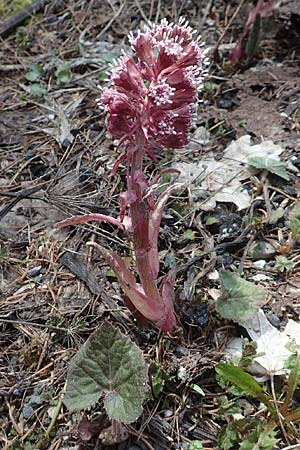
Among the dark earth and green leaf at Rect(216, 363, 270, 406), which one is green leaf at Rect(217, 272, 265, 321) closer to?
the dark earth

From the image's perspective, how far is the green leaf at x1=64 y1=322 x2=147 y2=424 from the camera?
5.65 ft

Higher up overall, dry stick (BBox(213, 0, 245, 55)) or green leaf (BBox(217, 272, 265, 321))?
dry stick (BBox(213, 0, 245, 55))

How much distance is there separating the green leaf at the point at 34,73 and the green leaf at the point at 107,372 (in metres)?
1.94

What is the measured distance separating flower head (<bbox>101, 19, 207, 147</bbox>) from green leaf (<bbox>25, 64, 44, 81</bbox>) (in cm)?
155

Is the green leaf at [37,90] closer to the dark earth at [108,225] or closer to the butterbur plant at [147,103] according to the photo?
the dark earth at [108,225]

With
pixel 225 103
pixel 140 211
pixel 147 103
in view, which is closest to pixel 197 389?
pixel 140 211

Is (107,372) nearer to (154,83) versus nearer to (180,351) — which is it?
(180,351)

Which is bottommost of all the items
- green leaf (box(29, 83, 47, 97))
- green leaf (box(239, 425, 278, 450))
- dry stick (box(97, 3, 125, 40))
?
green leaf (box(239, 425, 278, 450))

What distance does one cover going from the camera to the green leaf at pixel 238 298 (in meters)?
2.05

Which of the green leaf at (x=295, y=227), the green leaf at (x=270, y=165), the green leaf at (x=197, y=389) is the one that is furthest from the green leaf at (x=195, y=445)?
the green leaf at (x=270, y=165)

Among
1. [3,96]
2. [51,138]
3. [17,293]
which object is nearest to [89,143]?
[51,138]

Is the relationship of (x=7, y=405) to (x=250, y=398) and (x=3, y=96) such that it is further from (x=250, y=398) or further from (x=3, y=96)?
(x=3, y=96)

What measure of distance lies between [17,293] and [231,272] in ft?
2.76

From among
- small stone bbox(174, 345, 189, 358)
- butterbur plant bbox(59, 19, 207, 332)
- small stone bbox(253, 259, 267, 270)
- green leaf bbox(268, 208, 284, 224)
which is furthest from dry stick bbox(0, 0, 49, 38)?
small stone bbox(174, 345, 189, 358)
